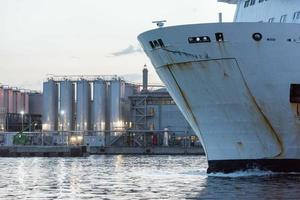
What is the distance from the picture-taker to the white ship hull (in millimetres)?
34562

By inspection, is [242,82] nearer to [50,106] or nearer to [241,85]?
[241,85]

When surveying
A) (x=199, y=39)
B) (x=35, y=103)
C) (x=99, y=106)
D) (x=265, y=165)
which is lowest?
(x=265, y=165)

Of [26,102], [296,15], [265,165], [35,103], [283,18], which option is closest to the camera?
[296,15]

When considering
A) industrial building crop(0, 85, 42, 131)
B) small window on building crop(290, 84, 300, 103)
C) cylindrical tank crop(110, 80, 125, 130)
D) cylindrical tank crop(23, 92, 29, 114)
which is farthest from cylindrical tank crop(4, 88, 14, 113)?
small window on building crop(290, 84, 300, 103)

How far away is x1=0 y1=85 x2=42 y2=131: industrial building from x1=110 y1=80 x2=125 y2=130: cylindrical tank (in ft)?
57.0

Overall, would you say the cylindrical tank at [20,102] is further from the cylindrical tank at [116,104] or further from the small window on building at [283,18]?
the small window on building at [283,18]

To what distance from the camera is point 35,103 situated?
13888 cm

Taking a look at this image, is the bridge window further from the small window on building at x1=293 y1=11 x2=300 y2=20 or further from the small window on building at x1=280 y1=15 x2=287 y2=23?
the small window on building at x1=293 y1=11 x2=300 y2=20

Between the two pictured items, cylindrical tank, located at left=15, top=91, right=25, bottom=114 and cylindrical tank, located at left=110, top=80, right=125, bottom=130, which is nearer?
cylindrical tank, located at left=110, top=80, right=125, bottom=130

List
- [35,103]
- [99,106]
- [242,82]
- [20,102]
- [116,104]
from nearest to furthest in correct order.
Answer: [242,82]
[116,104]
[99,106]
[20,102]
[35,103]

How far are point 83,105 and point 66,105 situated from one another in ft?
10.4

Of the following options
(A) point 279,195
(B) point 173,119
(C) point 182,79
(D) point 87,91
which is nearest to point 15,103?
(D) point 87,91

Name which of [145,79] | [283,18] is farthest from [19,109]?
[283,18]

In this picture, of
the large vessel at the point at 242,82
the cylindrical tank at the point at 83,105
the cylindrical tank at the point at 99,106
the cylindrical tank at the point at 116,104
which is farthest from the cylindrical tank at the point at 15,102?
the large vessel at the point at 242,82
